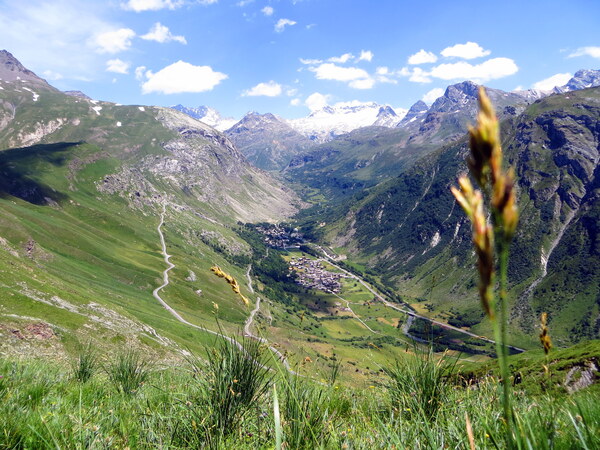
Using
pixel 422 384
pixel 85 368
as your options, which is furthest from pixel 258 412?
pixel 85 368

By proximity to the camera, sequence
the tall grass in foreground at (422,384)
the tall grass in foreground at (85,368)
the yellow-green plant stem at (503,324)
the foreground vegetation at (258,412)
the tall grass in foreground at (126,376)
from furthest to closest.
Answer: the tall grass in foreground at (85,368) → the tall grass in foreground at (126,376) → the tall grass in foreground at (422,384) → the foreground vegetation at (258,412) → the yellow-green plant stem at (503,324)

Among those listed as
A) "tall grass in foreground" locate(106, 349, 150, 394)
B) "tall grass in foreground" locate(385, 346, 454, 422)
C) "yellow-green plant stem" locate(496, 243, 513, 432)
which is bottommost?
"tall grass in foreground" locate(106, 349, 150, 394)

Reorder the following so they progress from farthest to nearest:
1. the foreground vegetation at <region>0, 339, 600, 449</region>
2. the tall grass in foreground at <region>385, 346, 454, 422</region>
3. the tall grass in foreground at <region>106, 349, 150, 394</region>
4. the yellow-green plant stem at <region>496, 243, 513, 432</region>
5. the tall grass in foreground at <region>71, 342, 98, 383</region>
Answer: the tall grass in foreground at <region>71, 342, 98, 383</region>
the tall grass in foreground at <region>106, 349, 150, 394</region>
the tall grass in foreground at <region>385, 346, 454, 422</region>
the foreground vegetation at <region>0, 339, 600, 449</region>
the yellow-green plant stem at <region>496, 243, 513, 432</region>

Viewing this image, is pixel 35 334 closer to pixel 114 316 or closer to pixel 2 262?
pixel 114 316

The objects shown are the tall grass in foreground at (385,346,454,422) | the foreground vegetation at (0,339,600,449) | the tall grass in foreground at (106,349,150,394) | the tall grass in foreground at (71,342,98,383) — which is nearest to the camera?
the foreground vegetation at (0,339,600,449)

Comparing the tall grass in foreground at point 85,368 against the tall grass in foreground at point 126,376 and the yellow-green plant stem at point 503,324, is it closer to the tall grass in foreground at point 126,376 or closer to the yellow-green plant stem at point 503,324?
the tall grass in foreground at point 126,376

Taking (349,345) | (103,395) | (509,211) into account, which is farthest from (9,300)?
(349,345)

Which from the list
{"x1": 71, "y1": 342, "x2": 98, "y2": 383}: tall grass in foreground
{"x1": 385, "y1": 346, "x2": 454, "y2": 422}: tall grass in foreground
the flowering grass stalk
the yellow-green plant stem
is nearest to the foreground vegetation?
{"x1": 385, "y1": 346, "x2": 454, "y2": 422}: tall grass in foreground

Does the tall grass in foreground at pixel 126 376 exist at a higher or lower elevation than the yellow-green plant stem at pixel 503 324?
lower

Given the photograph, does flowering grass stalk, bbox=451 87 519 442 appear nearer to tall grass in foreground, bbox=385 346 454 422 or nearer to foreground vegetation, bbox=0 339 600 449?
foreground vegetation, bbox=0 339 600 449

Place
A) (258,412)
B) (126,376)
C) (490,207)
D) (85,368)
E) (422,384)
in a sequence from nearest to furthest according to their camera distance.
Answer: (490,207)
(258,412)
(422,384)
(126,376)
(85,368)

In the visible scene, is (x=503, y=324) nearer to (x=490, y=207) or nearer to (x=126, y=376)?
(x=490, y=207)

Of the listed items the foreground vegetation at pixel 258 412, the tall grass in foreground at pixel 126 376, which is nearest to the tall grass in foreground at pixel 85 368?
the tall grass in foreground at pixel 126 376

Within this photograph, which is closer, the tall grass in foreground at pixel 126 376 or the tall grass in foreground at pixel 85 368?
the tall grass in foreground at pixel 126 376
